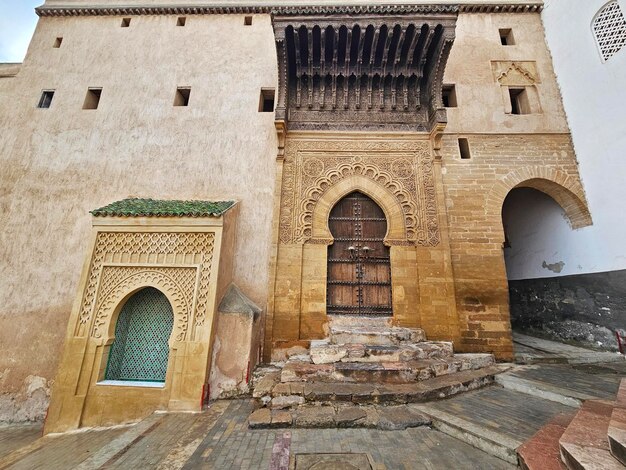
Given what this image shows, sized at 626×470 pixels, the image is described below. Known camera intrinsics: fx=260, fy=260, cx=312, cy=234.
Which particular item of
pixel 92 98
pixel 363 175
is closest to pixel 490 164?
pixel 363 175

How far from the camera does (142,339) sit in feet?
14.6

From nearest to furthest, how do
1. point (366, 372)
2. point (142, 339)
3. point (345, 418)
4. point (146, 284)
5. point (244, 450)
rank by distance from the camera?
1. point (244, 450)
2. point (345, 418)
3. point (366, 372)
4. point (146, 284)
5. point (142, 339)

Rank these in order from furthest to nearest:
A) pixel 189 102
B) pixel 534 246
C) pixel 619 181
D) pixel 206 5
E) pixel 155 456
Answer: pixel 206 5 → pixel 534 246 → pixel 189 102 → pixel 619 181 → pixel 155 456

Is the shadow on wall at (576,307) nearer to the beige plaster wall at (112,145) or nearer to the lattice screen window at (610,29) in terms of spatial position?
the lattice screen window at (610,29)

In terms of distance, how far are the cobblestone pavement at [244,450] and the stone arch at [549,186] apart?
15.8 ft

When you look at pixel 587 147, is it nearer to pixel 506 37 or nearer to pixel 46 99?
pixel 506 37

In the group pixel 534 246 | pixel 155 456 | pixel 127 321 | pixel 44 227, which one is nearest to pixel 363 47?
pixel 534 246

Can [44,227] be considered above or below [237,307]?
above

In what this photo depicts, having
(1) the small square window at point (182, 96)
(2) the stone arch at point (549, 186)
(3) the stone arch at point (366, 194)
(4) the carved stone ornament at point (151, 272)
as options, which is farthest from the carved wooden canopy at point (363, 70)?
(4) the carved stone ornament at point (151, 272)

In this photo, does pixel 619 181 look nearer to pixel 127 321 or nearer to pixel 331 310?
pixel 331 310

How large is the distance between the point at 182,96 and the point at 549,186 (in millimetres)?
9436

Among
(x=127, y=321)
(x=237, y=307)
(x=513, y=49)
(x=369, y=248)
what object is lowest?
(x=127, y=321)

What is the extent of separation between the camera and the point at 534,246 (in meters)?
7.12

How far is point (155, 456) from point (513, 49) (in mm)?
10853
